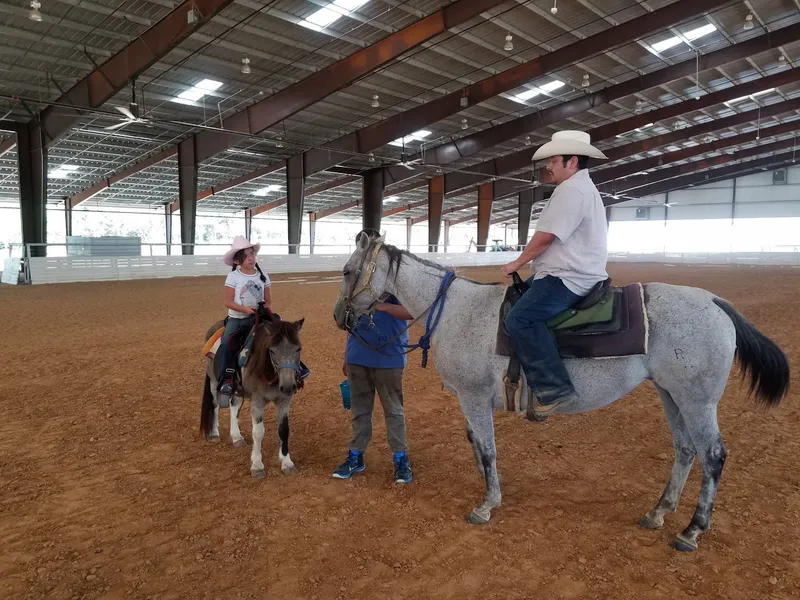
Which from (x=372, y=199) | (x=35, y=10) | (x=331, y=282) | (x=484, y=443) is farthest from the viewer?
(x=372, y=199)

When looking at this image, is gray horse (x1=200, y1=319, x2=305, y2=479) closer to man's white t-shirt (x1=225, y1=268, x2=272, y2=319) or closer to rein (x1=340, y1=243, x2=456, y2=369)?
man's white t-shirt (x1=225, y1=268, x2=272, y2=319)

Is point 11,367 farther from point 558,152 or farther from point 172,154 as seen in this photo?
point 172,154

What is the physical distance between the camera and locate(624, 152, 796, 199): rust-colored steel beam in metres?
35.6

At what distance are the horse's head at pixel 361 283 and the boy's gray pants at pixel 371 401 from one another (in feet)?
1.85

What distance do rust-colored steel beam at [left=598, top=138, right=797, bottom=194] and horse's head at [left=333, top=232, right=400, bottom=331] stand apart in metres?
37.9

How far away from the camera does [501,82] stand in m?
17.1

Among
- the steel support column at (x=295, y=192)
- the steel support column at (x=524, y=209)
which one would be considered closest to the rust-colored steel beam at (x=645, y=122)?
the steel support column at (x=524, y=209)

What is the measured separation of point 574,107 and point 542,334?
20598 mm

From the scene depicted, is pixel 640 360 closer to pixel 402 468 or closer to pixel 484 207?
pixel 402 468

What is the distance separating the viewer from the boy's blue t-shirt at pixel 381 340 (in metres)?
3.61

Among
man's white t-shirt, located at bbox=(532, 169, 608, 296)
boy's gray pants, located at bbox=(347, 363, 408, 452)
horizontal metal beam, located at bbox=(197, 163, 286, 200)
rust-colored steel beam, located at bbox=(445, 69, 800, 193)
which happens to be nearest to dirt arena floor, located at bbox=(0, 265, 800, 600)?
boy's gray pants, located at bbox=(347, 363, 408, 452)

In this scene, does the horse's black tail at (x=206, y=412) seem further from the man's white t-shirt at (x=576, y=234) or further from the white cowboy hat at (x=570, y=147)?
the white cowboy hat at (x=570, y=147)

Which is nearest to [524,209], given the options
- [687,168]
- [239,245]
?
[687,168]

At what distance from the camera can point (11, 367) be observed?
6906 millimetres
